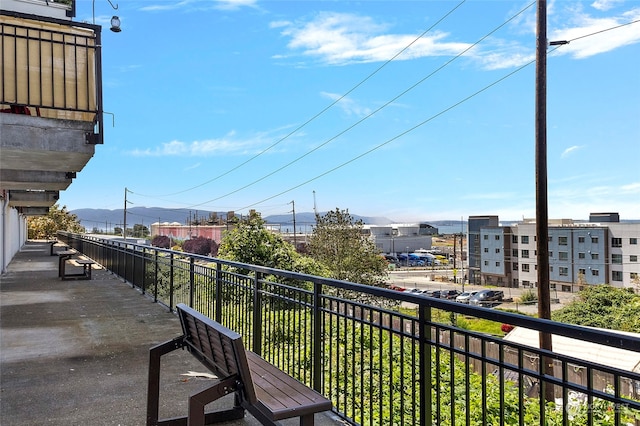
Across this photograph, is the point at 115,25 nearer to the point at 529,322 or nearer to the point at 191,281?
the point at 191,281

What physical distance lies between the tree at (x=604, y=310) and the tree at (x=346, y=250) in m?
14.7

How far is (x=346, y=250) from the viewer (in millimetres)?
33156

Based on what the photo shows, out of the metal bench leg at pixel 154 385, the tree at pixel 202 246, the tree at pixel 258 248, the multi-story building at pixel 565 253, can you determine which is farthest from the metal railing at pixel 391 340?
the tree at pixel 202 246

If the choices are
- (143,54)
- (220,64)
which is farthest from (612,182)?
(143,54)

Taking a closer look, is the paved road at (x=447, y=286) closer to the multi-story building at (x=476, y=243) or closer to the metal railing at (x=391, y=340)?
the multi-story building at (x=476, y=243)

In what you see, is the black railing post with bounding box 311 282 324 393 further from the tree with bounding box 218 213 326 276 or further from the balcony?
the tree with bounding box 218 213 326 276

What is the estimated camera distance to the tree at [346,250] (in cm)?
3244

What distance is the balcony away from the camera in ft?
20.2

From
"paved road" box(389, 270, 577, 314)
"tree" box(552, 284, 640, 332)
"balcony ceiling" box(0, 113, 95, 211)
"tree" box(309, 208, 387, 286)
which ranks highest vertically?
"balcony ceiling" box(0, 113, 95, 211)

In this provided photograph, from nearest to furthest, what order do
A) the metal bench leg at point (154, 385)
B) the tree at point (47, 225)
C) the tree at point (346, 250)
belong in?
1. the metal bench leg at point (154, 385)
2. the tree at point (346, 250)
3. the tree at point (47, 225)

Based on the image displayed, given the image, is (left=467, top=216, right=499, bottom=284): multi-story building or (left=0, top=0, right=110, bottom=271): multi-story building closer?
(left=0, top=0, right=110, bottom=271): multi-story building

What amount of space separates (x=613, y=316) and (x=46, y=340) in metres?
38.2

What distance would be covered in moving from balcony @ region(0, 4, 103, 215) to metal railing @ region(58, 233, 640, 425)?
2.45m

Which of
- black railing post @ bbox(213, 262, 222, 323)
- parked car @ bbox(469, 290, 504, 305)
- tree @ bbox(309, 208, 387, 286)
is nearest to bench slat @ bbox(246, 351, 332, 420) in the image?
black railing post @ bbox(213, 262, 222, 323)
